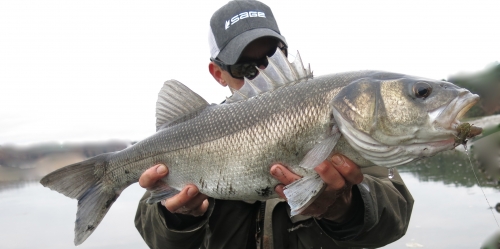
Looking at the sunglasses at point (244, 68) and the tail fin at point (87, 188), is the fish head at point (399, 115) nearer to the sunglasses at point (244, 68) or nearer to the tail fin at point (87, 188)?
the sunglasses at point (244, 68)

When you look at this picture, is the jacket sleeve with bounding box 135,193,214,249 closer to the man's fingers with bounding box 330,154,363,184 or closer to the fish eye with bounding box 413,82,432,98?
the man's fingers with bounding box 330,154,363,184

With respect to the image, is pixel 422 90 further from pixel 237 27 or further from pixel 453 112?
pixel 237 27

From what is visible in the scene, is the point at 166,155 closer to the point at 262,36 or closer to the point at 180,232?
the point at 180,232

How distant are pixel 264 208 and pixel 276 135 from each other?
101cm

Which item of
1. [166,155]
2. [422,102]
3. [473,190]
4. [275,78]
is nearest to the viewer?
[422,102]

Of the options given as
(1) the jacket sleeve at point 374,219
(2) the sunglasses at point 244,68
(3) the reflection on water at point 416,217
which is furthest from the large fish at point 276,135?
(3) the reflection on water at point 416,217

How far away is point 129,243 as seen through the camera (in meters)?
7.55

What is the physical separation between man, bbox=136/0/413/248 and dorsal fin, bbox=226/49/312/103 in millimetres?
593

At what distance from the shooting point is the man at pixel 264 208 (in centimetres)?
257

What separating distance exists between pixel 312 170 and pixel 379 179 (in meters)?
0.94

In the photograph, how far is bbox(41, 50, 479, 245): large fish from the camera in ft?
6.57

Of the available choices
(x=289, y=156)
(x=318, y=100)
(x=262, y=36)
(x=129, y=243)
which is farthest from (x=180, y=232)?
(x=129, y=243)

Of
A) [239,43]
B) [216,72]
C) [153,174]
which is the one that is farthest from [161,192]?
[216,72]

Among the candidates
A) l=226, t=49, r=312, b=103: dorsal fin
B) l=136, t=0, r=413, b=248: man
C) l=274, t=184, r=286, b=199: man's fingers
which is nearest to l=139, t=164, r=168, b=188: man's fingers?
l=136, t=0, r=413, b=248: man
